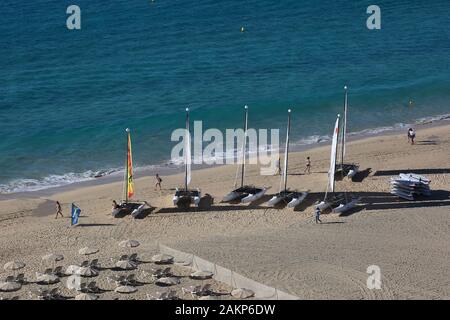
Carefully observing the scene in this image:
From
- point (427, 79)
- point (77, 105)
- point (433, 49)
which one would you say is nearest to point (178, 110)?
point (77, 105)

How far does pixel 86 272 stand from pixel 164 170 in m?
18.8

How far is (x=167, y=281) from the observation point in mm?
40406

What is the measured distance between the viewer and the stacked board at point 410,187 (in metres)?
50.5

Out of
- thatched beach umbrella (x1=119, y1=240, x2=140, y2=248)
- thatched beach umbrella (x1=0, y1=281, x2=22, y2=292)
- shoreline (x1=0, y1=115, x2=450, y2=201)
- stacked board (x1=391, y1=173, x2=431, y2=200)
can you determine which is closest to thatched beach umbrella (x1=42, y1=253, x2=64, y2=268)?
thatched beach umbrella (x1=119, y1=240, x2=140, y2=248)

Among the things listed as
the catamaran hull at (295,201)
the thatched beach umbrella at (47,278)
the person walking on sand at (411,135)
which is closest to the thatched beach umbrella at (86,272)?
the thatched beach umbrella at (47,278)

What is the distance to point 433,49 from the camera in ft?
→ 272

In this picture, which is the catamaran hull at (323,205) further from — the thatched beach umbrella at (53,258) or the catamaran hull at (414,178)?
the thatched beach umbrella at (53,258)

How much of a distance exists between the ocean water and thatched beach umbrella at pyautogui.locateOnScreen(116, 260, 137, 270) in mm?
16954

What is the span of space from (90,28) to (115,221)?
137ft

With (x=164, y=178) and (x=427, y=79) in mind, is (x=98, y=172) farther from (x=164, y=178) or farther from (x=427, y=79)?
(x=427, y=79)

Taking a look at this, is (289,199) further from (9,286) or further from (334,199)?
(9,286)

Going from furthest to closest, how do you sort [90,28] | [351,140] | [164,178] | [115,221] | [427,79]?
[90,28], [427,79], [351,140], [164,178], [115,221]

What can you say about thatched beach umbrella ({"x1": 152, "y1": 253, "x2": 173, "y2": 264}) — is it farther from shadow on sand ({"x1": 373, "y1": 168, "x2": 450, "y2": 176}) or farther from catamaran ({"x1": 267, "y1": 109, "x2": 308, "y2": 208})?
shadow on sand ({"x1": 373, "y1": 168, "x2": 450, "y2": 176})

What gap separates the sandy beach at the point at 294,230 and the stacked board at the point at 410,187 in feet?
1.83
